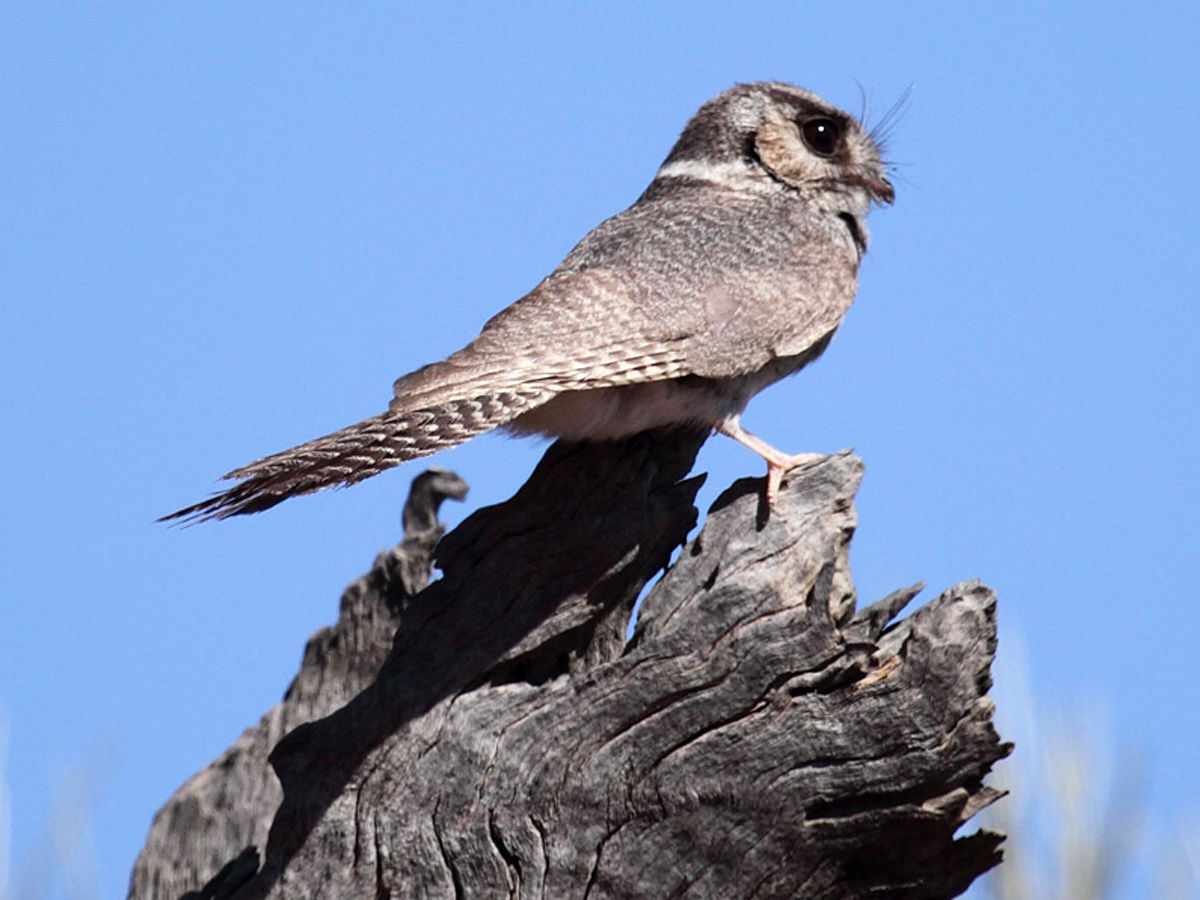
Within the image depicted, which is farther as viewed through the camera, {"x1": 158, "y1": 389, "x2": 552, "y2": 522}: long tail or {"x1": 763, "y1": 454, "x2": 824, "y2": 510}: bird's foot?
{"x1": 763, "y1": 454, "x2": 824, "y2": 510}: bird's foot

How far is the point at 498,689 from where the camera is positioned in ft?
17.0

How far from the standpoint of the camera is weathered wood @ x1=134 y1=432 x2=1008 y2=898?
15.6 feet

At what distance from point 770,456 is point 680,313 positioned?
0.59 meters

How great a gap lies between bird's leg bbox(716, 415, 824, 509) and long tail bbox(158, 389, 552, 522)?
32.8 inches

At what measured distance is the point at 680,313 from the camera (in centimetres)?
555

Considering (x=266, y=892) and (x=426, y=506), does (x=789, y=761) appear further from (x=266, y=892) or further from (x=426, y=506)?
(x=426, y=506)

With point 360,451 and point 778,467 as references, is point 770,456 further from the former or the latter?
point 360,451

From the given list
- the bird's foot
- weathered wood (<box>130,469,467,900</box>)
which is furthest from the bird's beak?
weathered wood (<box>130,469,467,900</box>)

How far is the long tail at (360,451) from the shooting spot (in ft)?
14.6

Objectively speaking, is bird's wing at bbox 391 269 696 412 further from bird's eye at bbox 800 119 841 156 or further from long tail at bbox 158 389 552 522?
bird's eye at bbox 800 119 841 156

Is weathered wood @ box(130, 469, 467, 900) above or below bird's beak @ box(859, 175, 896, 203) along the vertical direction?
below

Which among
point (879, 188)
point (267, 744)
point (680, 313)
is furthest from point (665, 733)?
point (879, 188)

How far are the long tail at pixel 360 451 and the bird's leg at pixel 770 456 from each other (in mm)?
833

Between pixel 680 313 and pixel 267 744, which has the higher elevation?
pixel 680 313
